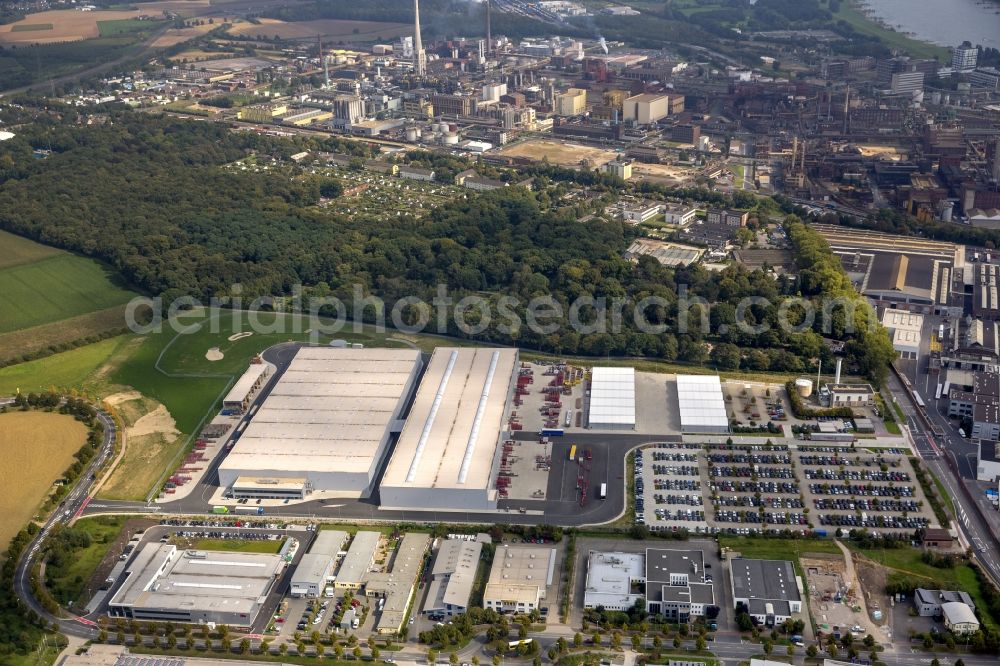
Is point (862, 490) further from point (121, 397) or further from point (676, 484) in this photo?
point (121, 397)

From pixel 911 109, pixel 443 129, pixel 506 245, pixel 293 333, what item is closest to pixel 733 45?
pixel 911 109

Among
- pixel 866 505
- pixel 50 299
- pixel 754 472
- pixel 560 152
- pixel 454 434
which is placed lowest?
pixel 866 505

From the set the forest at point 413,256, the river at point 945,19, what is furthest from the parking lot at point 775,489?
the river at point 945,19

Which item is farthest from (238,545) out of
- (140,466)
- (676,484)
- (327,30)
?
(327,30)

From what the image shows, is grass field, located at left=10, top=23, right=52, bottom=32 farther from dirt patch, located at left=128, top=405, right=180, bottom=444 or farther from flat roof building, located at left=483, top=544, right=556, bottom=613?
flat roof building, located at left=483, top=544, right=556, bottom=613

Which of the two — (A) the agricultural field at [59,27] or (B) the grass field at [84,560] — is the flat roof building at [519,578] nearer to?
(B) the grass field at [84,560]

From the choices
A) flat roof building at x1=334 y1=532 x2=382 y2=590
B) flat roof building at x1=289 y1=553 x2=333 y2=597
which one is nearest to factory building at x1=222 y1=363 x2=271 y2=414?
flat roof building at x1=334 y1=532 x2=382 y2=590
